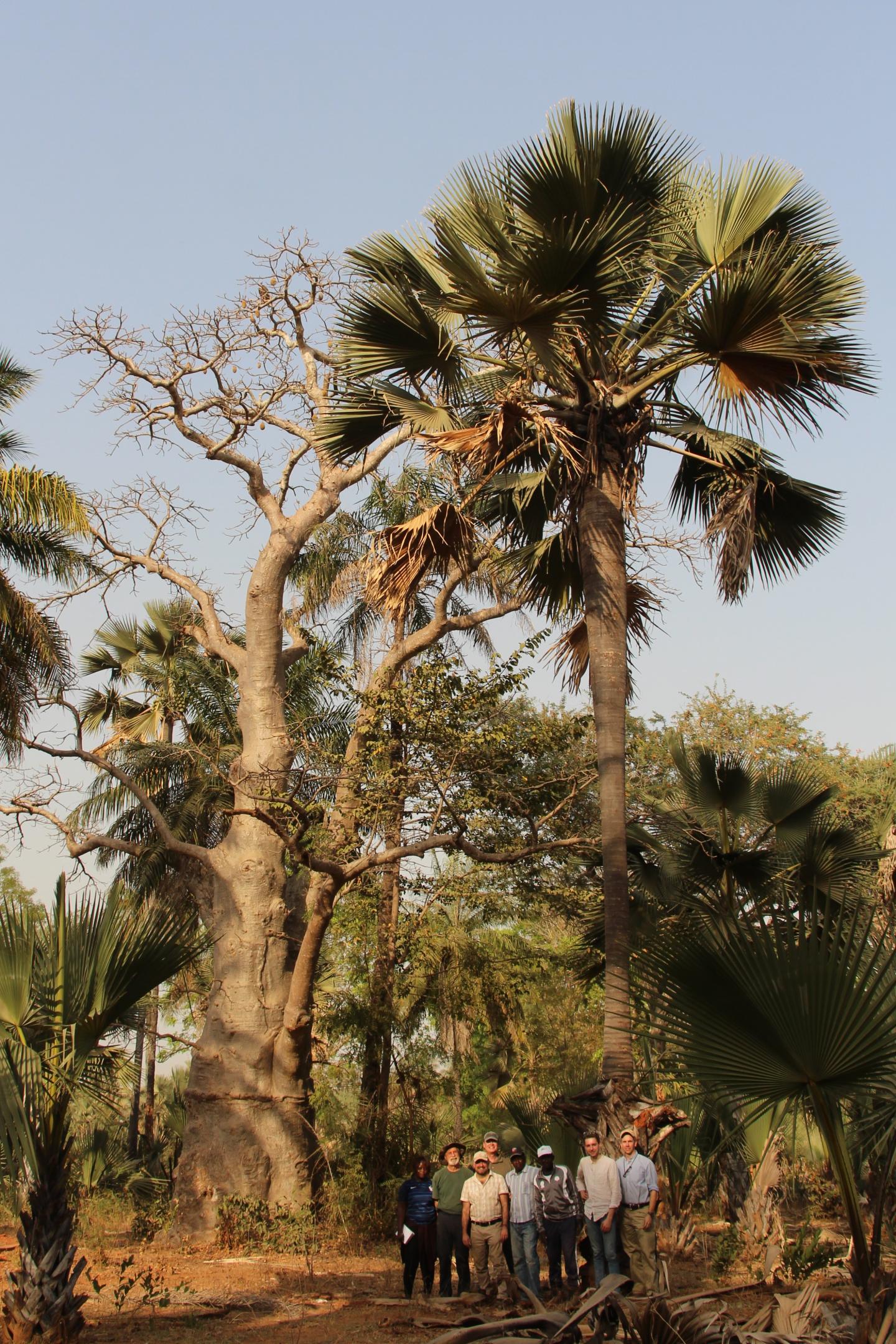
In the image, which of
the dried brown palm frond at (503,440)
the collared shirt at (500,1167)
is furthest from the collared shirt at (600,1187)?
the dried brown palm frond at (503,440)

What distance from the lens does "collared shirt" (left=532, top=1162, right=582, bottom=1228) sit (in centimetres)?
892

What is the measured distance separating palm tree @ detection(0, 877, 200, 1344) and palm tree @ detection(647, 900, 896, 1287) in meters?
3.34

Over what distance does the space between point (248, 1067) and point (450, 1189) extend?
4793 mm

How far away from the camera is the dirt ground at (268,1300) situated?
26.1ft

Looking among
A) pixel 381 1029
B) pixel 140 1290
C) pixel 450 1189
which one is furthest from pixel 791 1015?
pixel 381 1029

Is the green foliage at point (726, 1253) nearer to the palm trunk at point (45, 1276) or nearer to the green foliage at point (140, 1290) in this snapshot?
the green foliage at point (140, 1290)

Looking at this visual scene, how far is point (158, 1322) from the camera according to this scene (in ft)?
27.2

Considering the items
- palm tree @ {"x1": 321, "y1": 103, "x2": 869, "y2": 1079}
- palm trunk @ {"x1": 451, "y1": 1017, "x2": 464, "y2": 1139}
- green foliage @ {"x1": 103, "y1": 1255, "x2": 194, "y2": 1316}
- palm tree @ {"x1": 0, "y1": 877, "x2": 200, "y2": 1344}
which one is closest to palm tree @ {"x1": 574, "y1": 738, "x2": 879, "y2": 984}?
palm tree @ {"x1": 321, "y1": 103, "x2": 869, "y2": 1079}

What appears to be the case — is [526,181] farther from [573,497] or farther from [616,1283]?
[616,1283]

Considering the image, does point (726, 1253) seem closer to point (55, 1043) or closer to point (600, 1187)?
point (600, 1187)

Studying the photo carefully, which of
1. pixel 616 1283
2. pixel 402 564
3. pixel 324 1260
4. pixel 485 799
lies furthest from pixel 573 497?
pixel 324 1260

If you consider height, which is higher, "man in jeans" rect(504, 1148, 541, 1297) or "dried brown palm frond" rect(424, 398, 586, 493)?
"dried brown palm frond" rect(424, 398, 586, 493)

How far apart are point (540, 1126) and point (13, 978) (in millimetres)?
7051

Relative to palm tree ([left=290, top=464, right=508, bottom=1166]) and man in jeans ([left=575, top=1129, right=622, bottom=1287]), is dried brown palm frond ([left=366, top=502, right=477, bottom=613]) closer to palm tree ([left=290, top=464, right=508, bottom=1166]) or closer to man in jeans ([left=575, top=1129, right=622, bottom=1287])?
palm tree ([left=290, top=464, right=508, bottom=1166])
